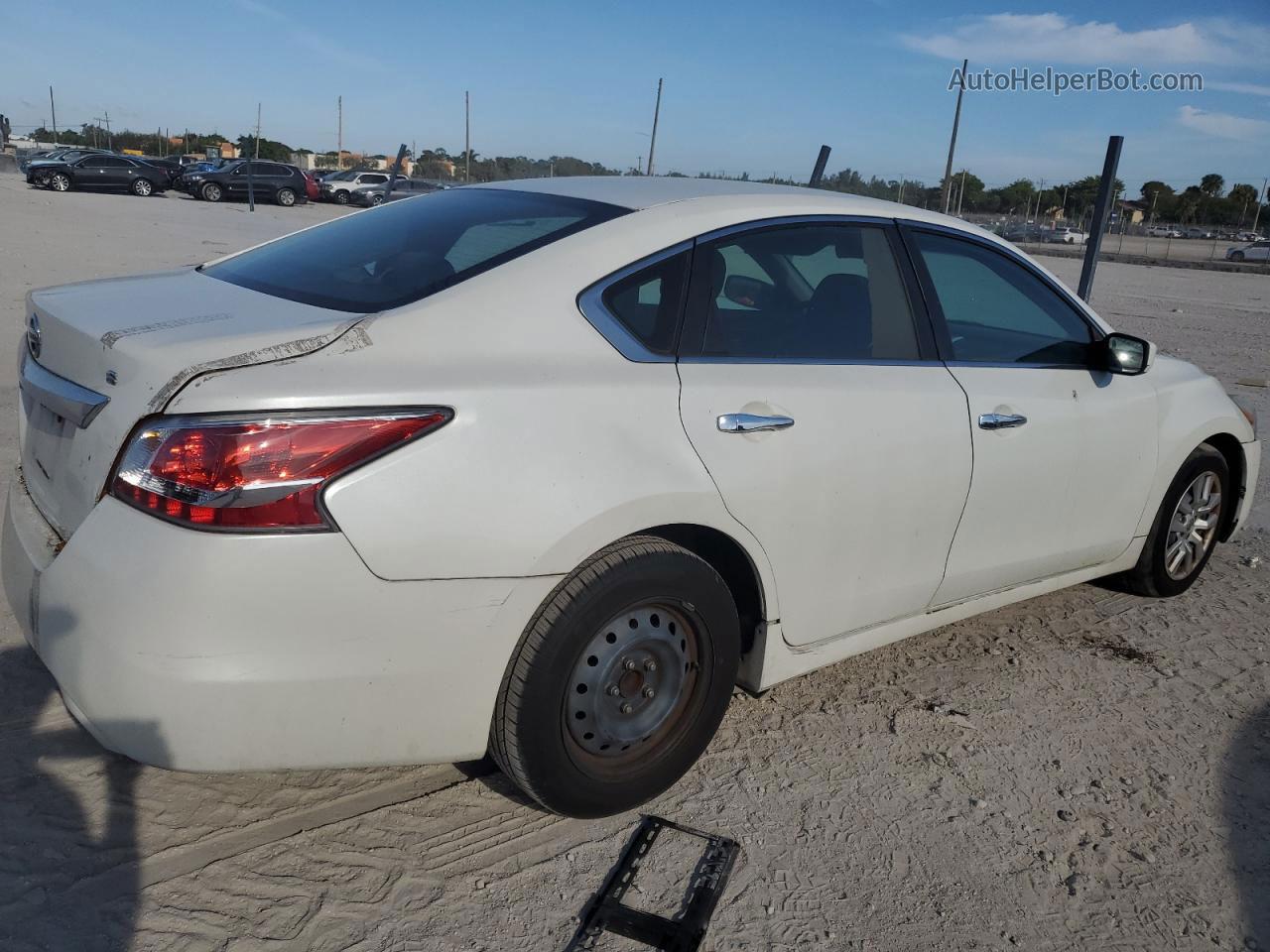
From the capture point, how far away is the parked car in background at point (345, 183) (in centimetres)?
4100

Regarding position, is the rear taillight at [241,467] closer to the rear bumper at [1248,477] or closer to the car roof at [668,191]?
the car roof at [668,191]

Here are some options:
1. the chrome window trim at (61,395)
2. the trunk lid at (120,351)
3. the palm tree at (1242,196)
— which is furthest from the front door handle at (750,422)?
the palm tree at (1242,196)

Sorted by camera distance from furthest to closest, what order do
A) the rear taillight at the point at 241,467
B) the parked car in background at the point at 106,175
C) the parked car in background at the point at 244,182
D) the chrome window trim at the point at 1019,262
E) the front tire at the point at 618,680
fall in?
the parked car in background at the point at 244,182
the parked car in background at the point at 106,175
the chrome window trim at the point at 1019,262
the front tire at the point at 618,680
the rear taillight at the point at 241,467

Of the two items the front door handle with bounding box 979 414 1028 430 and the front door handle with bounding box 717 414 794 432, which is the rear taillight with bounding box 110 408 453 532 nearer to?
the front door handle with bounding box 717 414 794 432

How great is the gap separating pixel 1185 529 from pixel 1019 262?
156 centimetres

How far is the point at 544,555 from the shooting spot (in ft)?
7.81

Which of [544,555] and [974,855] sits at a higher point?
[544,555]

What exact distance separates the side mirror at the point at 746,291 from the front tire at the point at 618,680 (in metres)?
0.76

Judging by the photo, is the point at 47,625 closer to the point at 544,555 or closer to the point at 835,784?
the point at 544,555

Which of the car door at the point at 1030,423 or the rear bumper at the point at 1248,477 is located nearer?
the car door at the point at 1030,423

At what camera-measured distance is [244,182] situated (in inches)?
1404

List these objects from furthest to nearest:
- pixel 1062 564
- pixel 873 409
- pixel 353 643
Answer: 1. pixel 1062 564
2. pixel 873 409
3. pixel 353 643

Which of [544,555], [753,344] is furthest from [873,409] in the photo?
[544,555]

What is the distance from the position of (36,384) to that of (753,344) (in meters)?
1.87
